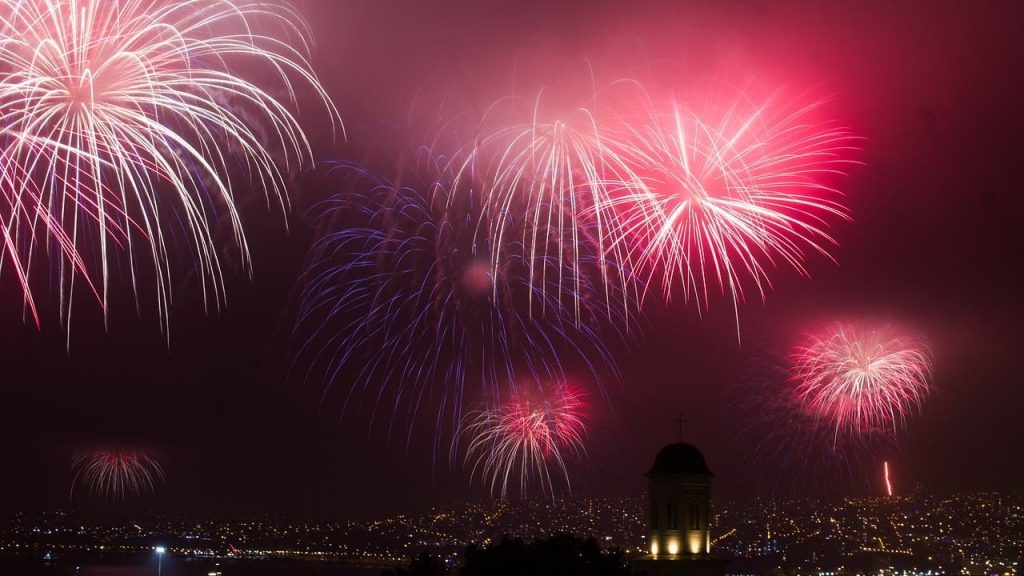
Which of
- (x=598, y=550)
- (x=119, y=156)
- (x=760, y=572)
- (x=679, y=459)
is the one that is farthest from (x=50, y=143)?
(x=760, y=572)

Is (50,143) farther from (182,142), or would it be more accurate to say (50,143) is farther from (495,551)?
(495,551)

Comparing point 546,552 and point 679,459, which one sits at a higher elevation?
point 679,459

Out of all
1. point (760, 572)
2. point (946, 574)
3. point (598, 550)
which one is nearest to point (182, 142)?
point (598, 550)

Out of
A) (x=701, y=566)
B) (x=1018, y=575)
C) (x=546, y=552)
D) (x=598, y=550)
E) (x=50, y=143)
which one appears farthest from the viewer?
(x=1018, y=575)

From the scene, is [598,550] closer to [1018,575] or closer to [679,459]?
[679,459]

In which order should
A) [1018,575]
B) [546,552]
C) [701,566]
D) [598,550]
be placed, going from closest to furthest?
[546,552]
[598,550]
[701,566]
[1018,575]

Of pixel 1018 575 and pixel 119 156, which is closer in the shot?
pixel 119 156
